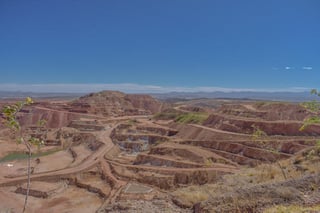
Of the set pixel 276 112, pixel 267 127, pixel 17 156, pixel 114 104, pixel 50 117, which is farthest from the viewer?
pixel 114 104

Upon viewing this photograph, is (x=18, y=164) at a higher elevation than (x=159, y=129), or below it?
below

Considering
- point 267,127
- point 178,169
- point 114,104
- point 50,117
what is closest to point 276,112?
point 267,127

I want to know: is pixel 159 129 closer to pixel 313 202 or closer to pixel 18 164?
pixel 18 164

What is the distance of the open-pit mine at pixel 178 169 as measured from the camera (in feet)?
38.0

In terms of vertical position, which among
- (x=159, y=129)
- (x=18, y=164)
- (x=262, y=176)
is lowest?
(x=18, y=164)

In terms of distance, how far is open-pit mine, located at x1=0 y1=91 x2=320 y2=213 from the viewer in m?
11.6

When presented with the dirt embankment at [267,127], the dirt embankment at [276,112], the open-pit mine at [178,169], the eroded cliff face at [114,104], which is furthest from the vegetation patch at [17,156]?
the dirt embankment at [276,112]

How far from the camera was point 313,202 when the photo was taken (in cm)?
963

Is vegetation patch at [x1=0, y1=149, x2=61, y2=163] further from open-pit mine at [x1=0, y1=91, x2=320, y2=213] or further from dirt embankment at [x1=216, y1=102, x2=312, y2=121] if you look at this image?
dirt embankment at [x1=216, y1=102, x2=312, y2=121]

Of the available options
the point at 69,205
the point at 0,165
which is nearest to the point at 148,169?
the point at 69,205

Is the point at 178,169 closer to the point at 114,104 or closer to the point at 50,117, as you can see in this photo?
the point at 50,117

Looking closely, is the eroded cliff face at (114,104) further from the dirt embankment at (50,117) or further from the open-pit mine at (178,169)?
the open-pit mine at (178,169)

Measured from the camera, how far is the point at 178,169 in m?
41.9

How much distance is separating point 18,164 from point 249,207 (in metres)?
55.0
